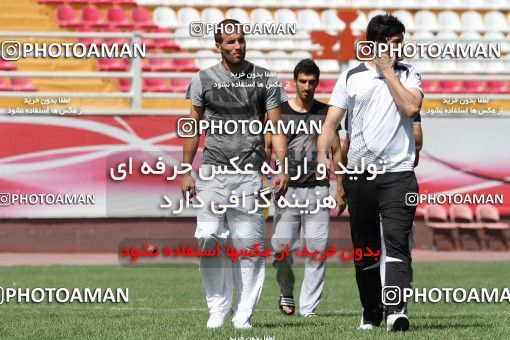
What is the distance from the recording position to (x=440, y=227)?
23.1 m

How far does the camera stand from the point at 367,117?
975 centimetres

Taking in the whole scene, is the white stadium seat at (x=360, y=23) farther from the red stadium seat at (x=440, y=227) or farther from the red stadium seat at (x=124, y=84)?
the red stadium seat at (x=440, y=227)

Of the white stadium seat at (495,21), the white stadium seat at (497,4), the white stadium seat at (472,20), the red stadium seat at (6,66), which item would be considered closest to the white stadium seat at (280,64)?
the red stadium seat at (6,66)

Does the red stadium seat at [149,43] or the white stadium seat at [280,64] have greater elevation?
the red stadium seat at [149,43]

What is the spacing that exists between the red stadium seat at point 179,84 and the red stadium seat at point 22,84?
2.62 metres

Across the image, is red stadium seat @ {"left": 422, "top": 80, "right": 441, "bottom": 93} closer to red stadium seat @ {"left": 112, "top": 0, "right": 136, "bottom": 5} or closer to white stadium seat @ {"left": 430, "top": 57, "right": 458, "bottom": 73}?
white stadium seat @ {"left": 430, "top": 57, "right": 458, "bottom": 73}

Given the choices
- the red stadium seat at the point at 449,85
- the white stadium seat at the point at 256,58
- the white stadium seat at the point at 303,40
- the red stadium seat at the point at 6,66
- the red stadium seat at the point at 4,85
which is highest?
the white stadium seat at the point at 303,40

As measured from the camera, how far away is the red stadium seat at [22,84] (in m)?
23.8

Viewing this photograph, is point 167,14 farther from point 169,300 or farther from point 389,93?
point 389,93

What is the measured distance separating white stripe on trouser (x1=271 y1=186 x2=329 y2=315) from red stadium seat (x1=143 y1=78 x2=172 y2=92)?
40.3ft

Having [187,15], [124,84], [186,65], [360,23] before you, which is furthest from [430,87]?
[124,84]

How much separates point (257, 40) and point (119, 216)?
550 centimetres

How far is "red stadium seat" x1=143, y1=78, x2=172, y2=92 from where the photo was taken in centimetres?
2483

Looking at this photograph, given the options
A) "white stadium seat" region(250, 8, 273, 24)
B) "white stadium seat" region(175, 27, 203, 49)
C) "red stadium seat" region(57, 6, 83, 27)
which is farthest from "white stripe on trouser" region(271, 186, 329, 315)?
"red stadium seat" region(57, 6, 83, 27)
